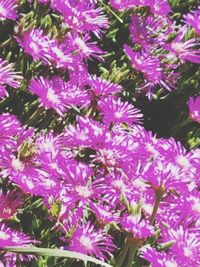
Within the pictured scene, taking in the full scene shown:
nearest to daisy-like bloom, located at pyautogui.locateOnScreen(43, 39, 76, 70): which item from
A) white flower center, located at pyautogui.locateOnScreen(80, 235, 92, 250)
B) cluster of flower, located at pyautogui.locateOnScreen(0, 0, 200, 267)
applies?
cluster of flower, located at pyautogui.locateOnScreen(0, 0, 200, 267)

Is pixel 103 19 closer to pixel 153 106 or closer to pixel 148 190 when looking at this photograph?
pixel 153 106

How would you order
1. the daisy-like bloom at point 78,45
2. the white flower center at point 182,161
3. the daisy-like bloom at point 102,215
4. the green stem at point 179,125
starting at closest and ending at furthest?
1. the daisy-like bloom at point 102,215
2. the white flower center at point 182,161
3. the daisy-like bloom at point 78,45
4. the green stem at point 179,125

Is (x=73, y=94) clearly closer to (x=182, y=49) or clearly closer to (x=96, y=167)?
(x=96, y=167)

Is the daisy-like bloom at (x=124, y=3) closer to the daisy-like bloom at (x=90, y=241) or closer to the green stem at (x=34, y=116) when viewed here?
the green stem at (x=34, y=116)

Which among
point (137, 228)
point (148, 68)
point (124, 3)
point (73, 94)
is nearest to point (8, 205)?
point (137, 228)

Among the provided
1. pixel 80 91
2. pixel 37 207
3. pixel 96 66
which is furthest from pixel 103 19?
pixel 37 207

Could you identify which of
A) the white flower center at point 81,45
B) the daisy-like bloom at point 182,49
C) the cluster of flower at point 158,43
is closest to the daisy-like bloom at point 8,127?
the white flower center at point 81,45
